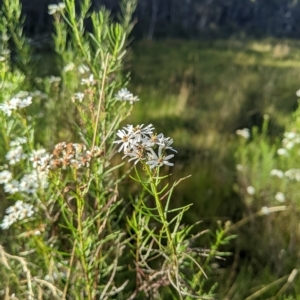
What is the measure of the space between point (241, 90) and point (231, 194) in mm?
2066

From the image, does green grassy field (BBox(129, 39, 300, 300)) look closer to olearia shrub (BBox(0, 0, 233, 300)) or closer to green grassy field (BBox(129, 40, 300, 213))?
green grassy field (BBox(129, 40, 300, 213))

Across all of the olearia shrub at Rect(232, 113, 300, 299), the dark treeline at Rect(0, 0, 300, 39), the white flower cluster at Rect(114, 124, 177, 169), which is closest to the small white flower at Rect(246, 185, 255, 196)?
the olearia shrub at Rect(232, 113, 300, 299)

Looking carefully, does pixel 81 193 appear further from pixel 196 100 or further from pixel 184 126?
pixel 196 100

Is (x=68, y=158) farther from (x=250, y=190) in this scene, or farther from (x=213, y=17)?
(x=213, y=17)

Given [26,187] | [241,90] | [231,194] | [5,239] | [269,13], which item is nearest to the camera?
[26,187]

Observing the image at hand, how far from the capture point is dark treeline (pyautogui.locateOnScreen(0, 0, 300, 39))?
38.5 feet

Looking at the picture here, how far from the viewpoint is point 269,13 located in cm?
1382

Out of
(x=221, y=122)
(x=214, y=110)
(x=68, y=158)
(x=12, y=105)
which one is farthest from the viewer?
(x=214, y=110)

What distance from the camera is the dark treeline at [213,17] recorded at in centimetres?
1173

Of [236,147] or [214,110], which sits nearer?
[236,147]

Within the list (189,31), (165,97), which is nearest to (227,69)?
(165,97)

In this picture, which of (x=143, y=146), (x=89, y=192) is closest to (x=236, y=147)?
(x=89, y=192)

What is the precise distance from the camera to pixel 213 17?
15.6 meters

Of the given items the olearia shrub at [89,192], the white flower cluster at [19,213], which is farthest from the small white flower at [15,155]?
the white flower cluster at [19,213]
